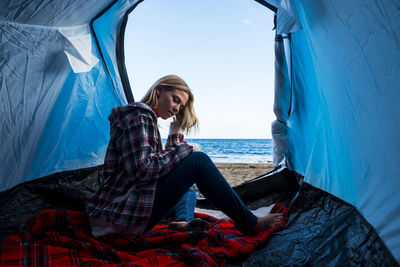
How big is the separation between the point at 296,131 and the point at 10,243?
62.9 inches

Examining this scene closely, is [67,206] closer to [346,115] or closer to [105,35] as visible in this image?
[105,35]

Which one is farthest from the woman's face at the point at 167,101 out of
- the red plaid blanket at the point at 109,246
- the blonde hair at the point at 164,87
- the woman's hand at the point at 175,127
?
the red plaid blanket at the point at 109,246

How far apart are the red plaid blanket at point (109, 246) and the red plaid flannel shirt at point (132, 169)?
88mm

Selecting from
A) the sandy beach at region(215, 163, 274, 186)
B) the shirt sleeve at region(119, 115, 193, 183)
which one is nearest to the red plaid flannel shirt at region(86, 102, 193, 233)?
the shirt sleeve at region(119, 115, 193, 183)

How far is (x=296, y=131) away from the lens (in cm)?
167

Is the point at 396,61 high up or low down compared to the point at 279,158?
up

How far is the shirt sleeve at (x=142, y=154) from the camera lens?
0.88 metres

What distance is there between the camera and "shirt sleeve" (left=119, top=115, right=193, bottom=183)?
0.88 metres

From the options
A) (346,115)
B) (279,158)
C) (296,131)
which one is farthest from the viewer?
(279,158)

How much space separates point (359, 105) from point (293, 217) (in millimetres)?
570

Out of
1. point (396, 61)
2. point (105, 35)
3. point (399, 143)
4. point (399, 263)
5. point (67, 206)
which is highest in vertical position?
point (105, 35)

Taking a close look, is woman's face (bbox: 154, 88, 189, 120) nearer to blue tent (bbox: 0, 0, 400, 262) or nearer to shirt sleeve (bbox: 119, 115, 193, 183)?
shirt sleeve (bbox: 119, 115, 193, 183)

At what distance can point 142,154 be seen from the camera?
2.91ft

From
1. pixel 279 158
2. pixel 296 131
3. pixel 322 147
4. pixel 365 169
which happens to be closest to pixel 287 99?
pixel 296 131
